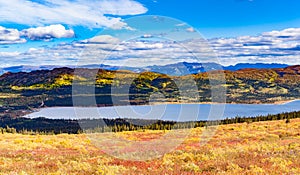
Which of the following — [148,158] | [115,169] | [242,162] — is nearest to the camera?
[115,169]

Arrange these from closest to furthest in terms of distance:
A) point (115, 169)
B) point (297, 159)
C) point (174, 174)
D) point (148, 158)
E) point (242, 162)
Result: point (174, 174), point (115, 169), point (242, 162), point (297, 159), point (148, 158)

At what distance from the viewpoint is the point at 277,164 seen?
58.1 feet

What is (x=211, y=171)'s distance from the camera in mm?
15930

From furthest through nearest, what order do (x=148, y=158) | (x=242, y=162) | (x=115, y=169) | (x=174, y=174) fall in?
(x=148, y=158), (x=242, y=162), (x=115, y=169), (x=174, y=174)

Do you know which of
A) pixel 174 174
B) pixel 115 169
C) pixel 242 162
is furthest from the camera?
pixel 242 162

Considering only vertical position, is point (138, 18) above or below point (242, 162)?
above

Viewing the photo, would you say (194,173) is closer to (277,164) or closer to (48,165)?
(277,164)

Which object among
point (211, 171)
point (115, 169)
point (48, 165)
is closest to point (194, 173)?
point (211, 171)

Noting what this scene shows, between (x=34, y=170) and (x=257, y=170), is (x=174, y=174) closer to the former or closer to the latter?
(x=257, y=170)

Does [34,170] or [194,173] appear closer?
[194,173]

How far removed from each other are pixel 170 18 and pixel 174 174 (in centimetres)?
1757

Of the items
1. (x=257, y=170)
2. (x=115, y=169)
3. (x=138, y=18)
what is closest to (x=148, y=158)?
(x=115, y=169)

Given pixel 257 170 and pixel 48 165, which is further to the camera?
pixel 48 165

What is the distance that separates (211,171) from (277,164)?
441 cm
